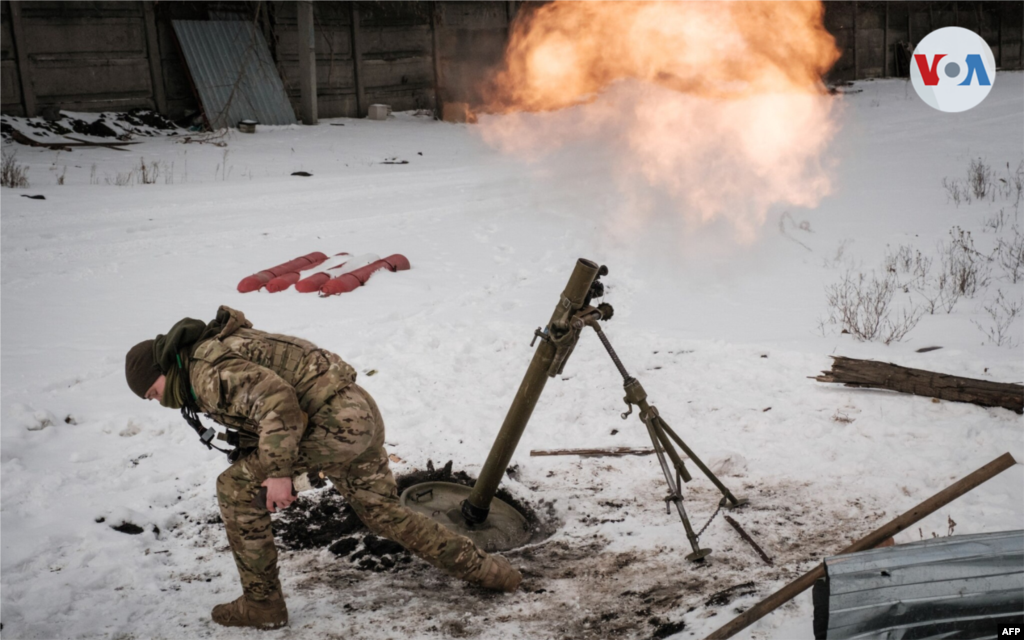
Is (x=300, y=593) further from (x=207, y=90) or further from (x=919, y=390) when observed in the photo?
(x=207, y=90)

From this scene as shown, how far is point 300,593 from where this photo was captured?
174 inches

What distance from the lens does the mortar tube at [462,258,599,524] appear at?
433 cm

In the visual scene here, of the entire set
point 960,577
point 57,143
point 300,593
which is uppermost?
point 57,143

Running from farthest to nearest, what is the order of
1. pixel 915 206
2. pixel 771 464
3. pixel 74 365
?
1. pixel 915 206
2. pixel 74 365
3. pixel 771 464

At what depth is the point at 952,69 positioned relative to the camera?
87.0 ft

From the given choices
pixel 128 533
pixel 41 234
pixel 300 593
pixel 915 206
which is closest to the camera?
pixel 300 593

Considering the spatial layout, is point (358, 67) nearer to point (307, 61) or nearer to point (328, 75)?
point (328, 75)

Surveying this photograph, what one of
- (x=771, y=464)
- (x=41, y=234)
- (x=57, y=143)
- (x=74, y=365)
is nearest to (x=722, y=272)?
(x=771, y=464)

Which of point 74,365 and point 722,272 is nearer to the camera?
point 74,365

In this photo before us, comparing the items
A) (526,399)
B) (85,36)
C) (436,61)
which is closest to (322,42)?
(436,61)

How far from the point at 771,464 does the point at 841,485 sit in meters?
0.50

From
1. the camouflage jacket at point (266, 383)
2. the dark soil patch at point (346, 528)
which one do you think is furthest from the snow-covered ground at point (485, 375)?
the camouflage jacket at point (266, 383)

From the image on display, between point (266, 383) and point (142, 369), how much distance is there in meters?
0.61

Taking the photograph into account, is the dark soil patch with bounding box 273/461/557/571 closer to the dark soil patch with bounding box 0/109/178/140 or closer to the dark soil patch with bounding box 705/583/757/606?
the dark soil patch with bounding box 705/583/757/606
